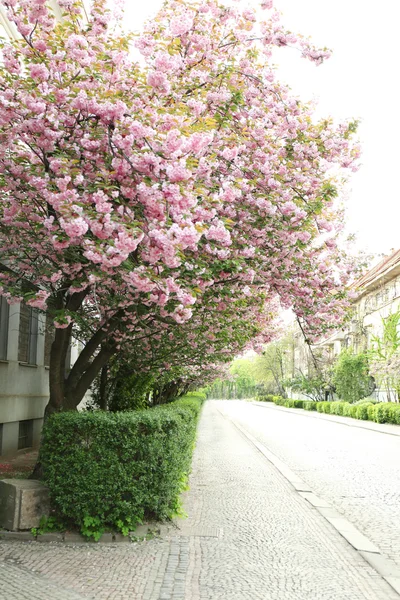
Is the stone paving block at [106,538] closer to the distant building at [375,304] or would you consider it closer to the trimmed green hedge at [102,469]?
the trimmed green hedge at [102,469]

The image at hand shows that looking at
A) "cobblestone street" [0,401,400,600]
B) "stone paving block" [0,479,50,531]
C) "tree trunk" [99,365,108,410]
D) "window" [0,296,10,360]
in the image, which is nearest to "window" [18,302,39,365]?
"window" [0,296,10,360]

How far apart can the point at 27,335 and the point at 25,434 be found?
99.1 inches

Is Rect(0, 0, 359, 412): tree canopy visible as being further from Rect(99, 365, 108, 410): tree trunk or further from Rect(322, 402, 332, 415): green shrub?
Rect(322, 402, 332, 415): green shrub

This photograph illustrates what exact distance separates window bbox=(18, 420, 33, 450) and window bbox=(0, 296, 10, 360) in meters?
2.71

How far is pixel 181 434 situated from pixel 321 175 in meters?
4.08

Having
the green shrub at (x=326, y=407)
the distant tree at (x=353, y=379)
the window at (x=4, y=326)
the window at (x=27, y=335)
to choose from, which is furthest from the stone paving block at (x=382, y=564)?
the green shrub at (x=326, y=407)

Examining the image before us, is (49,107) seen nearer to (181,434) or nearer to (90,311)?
(181,434)

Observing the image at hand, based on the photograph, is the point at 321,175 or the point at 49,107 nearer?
the point at 49,107

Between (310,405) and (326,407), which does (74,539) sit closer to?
(326,407)

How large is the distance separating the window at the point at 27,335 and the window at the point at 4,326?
88 centimetres

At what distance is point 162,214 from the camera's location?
5.61 meters

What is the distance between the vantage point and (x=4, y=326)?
44.0ft

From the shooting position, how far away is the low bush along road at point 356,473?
26.0 feet

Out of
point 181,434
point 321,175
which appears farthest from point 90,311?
point 321,175
